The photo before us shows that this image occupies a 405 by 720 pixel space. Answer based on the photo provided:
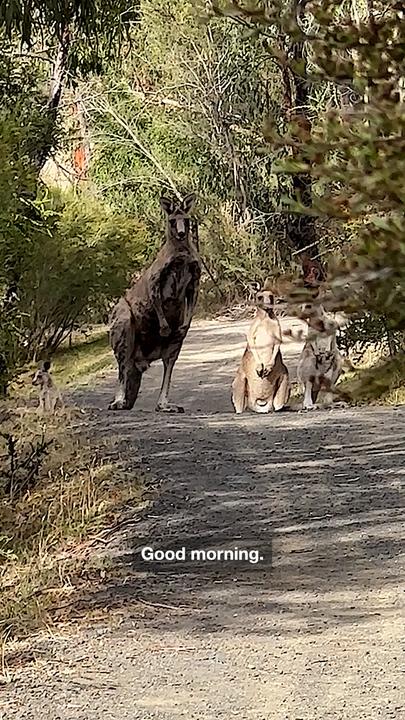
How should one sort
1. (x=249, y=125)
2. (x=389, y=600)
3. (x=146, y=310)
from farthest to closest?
(x=249, y=125) < (x=146, y=310) < (x=389, y=600)

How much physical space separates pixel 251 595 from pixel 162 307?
3.03m

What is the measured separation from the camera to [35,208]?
4.97m

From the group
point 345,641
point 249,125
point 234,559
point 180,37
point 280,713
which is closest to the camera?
point 280,713

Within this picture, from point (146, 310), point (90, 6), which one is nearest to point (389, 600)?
point (90, 6)

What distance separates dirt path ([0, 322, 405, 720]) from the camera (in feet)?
11.0

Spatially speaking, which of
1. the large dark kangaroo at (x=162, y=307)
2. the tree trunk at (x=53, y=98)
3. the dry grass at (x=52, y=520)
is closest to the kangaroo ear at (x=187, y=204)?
the large dark kangaroo at (x=162, y=307)

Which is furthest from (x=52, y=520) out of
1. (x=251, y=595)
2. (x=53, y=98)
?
(x=53, y=98)

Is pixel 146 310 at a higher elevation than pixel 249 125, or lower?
lower

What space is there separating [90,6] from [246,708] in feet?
9.82

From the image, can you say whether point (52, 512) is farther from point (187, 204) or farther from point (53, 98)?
point (53, 98)

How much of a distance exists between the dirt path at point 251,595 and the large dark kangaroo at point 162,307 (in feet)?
2.28

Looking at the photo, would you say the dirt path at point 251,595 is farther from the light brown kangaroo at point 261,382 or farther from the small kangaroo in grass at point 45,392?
the light brown kangaroo at point 261,382

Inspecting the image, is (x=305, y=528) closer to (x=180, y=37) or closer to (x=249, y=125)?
(x=249, y=125)

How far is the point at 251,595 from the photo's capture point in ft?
13.7
